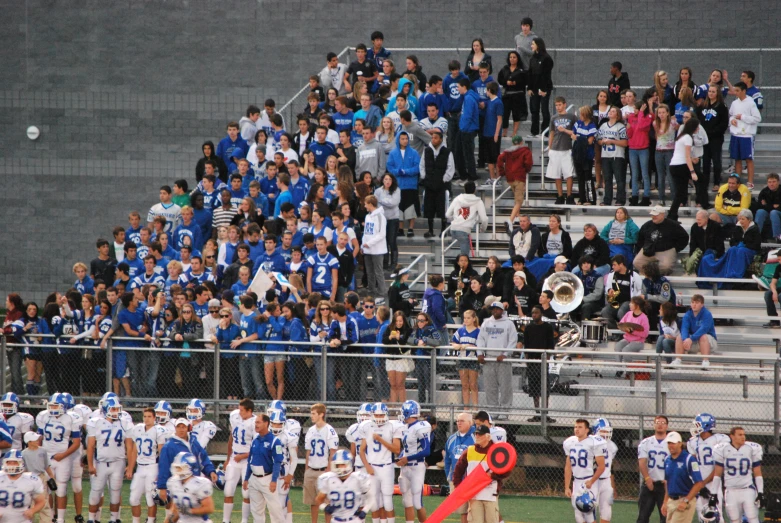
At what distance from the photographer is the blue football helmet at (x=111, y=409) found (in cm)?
1524

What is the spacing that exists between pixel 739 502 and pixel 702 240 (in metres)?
5.45

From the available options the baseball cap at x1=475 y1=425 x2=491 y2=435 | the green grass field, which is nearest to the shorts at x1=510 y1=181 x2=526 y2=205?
the green grass field

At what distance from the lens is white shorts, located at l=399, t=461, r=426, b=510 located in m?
14.9

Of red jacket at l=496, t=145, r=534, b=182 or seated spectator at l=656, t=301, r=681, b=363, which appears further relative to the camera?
red jacket at l=496, t=145, r=534, b=182

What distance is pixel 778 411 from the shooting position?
15398 millimetres

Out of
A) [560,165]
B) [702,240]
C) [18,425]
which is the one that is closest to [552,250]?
[702,240]

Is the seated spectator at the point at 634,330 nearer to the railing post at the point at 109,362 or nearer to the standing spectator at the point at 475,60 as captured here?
the standing spectator at the point at 475,60

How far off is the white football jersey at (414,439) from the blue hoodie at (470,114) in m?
7.45

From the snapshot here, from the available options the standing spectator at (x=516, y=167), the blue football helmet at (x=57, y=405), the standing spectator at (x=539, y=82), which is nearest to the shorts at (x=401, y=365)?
the blue football helmet at (x=57, y=405)

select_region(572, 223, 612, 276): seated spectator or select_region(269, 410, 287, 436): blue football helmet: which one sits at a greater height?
select_region(572, 223, 612, 276): seated spectator

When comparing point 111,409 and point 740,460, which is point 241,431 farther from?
point 740,460

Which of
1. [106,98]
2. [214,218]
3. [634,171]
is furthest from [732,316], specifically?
[106,98]

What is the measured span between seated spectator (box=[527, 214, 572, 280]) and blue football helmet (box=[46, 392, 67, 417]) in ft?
23.2

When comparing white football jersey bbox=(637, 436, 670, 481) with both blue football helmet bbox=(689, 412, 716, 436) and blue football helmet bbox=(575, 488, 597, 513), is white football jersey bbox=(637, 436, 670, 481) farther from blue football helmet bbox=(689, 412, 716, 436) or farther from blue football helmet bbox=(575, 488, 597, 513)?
blue football helmet bbox=(575, 488, 597, 513)
